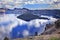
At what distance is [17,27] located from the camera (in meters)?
1.25

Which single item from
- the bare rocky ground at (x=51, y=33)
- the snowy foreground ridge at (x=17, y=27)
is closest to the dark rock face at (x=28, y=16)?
the snowy foreground ridge at (x=17, y=27)

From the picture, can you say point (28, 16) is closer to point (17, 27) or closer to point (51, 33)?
point (17, 27)

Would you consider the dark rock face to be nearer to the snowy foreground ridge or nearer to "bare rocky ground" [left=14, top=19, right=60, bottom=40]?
the snowy foreground ridge

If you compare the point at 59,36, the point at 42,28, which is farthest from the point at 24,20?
the point at 59,36

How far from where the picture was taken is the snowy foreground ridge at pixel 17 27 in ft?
4.05

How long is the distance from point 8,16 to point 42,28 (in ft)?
1.16

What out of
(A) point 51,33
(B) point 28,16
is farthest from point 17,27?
(A) point 51,33

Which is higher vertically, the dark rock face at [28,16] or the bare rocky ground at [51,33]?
the dark rock face at [28,16]

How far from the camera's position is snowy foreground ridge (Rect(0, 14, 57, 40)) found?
1.24 m

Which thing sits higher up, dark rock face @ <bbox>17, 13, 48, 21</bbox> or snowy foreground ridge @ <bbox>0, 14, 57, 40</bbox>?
dark rock face @ <bbox>17, 13, 48, 21</bbox>

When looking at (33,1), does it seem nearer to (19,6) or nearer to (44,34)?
(19,6)

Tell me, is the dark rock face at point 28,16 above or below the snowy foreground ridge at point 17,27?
above

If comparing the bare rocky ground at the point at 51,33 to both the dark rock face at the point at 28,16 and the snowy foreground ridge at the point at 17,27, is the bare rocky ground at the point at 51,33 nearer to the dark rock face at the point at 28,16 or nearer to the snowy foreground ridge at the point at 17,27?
the snowy foreground ridge at the point at 17,27

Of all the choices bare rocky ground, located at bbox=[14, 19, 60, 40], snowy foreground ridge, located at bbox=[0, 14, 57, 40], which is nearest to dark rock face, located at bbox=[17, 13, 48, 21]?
snowy foreground ridge, located at bbox=[0, 14, 57, 40]
